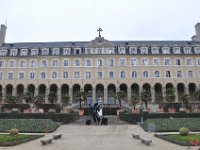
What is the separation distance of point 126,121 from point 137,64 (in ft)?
105

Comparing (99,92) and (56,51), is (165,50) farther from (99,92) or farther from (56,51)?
(56,51)

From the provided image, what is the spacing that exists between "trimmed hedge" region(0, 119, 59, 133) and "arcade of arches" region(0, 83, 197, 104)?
112ft

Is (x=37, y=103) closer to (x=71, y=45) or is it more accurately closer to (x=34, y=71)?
(x=34, y=71)

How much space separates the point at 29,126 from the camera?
29.0 m

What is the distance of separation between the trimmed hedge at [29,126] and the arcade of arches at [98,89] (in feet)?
112

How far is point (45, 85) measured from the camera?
67.1m

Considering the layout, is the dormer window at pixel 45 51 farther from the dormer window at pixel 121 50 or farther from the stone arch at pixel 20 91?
the dormer window at pixel 121 50

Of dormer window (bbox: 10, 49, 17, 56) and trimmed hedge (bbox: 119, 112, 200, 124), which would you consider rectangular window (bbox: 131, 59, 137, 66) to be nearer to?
dormer window (bbox: 10, 49, 17, 56)

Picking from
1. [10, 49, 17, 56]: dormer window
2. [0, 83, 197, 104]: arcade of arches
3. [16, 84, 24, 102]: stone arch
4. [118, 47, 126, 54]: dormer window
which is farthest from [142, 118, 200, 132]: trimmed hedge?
[10, 49, 17, 56]: dormer window

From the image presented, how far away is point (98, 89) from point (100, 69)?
213 inches

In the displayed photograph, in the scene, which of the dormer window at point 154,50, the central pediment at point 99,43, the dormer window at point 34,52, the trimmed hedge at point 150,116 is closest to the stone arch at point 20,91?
the dormer window at point 34,52

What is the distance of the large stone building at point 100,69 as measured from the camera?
66.2 metres

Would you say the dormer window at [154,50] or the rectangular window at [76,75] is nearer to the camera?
the rectangular window at [76,75]

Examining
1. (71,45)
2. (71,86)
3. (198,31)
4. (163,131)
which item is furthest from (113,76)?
(163,131)
